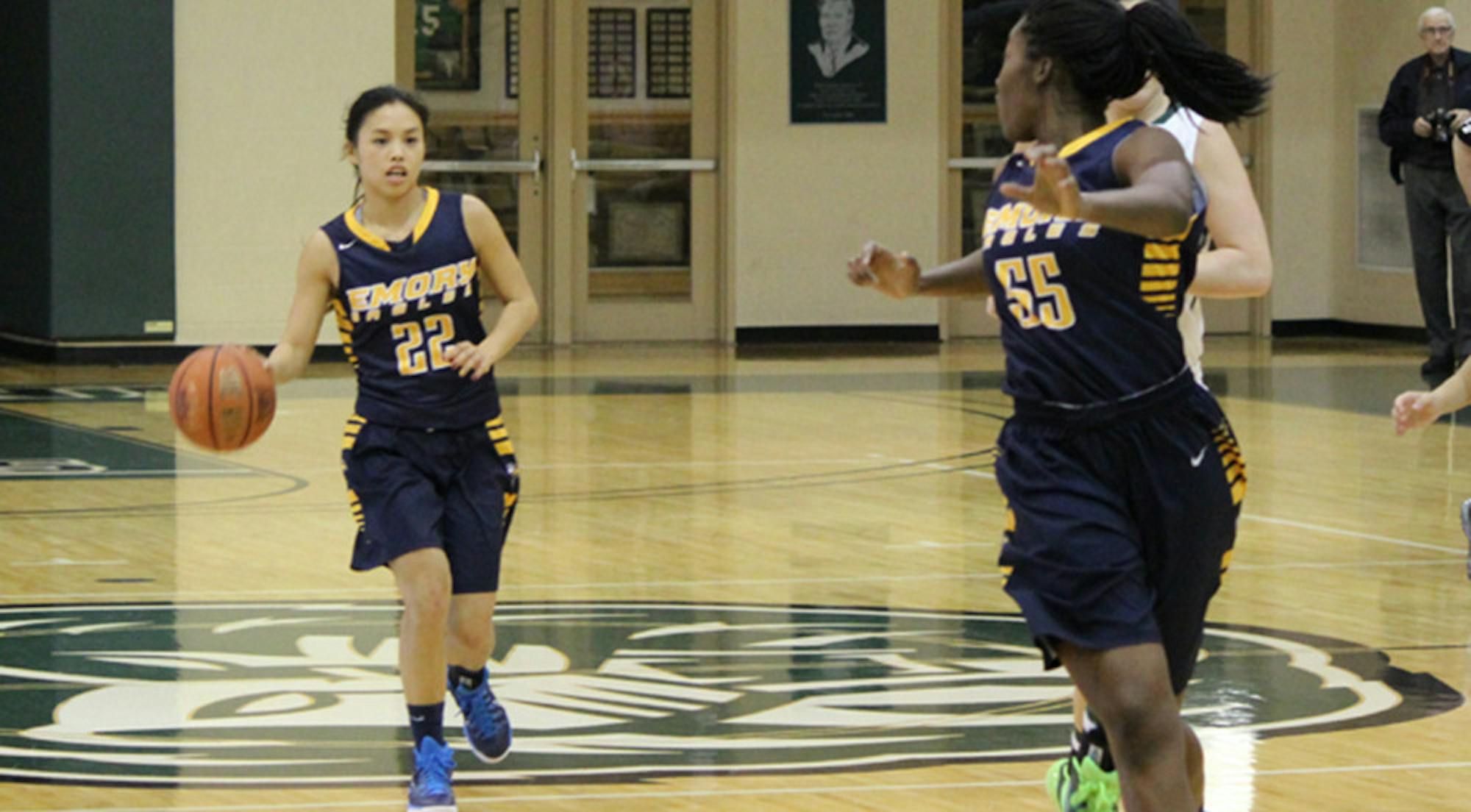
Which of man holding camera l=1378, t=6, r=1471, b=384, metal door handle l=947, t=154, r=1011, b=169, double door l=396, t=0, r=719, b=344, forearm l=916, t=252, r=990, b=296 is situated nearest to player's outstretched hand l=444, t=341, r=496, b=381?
forearm l=916, t=252, r=990, b=296

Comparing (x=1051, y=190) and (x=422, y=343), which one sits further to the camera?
(x=422, y=343)

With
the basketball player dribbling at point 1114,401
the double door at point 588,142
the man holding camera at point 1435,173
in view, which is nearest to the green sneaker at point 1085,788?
the basketball player dribbling at point 1114,401

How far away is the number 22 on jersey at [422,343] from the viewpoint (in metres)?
4.73

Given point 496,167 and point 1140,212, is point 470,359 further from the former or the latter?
Answer: point 496,167

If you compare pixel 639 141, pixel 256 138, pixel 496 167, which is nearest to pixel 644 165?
pixel 639 141

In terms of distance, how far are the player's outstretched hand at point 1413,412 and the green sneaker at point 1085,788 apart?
98cm

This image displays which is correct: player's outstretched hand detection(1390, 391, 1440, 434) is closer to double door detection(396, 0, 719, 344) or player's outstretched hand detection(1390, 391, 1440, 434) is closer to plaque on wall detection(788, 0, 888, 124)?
double door detection(396, 0, 719, 344)

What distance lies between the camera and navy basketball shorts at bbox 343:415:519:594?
464 cm

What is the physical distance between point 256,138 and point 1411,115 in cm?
698

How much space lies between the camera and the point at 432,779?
4.50 metres

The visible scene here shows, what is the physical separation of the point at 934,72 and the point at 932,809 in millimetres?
12953

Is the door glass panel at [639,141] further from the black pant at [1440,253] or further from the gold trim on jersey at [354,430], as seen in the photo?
the gold trim on jersey at [354,430]

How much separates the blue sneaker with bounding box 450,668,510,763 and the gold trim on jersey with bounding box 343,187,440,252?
2.91 feet

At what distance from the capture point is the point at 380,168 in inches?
189
